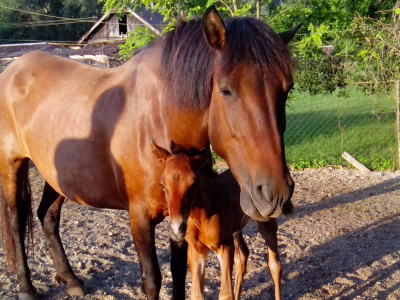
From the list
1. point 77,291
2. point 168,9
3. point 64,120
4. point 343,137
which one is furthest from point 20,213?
point 343,137

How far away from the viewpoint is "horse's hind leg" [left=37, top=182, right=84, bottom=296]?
4.13m

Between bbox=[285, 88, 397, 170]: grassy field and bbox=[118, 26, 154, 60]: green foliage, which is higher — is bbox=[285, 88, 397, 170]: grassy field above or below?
below

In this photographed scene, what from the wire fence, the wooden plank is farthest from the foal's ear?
the wooden plank

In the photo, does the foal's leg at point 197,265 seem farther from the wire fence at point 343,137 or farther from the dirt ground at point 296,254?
the wire fence at point 343,137

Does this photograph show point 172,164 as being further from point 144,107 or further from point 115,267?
point 115,267

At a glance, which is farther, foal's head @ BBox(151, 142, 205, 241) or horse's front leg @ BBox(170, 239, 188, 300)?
horse's front leg @ BBox(170, 239, 188, 300)

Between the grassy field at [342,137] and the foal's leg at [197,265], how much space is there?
217 inches

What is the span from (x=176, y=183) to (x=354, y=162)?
6.49 metres

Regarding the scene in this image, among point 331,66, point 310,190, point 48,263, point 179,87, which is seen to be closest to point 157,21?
point 331,66

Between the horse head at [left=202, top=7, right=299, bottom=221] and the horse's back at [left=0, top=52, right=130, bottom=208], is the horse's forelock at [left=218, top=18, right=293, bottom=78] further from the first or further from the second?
the horse's back at [left=0, top=52, right=130, bottom=208]

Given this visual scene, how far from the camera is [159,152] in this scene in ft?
9.15

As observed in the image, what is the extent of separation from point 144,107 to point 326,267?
2.63m

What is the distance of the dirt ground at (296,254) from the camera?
13.5ft

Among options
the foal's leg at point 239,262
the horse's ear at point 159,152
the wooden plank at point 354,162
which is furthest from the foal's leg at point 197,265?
the wooden plank at point 354,162
